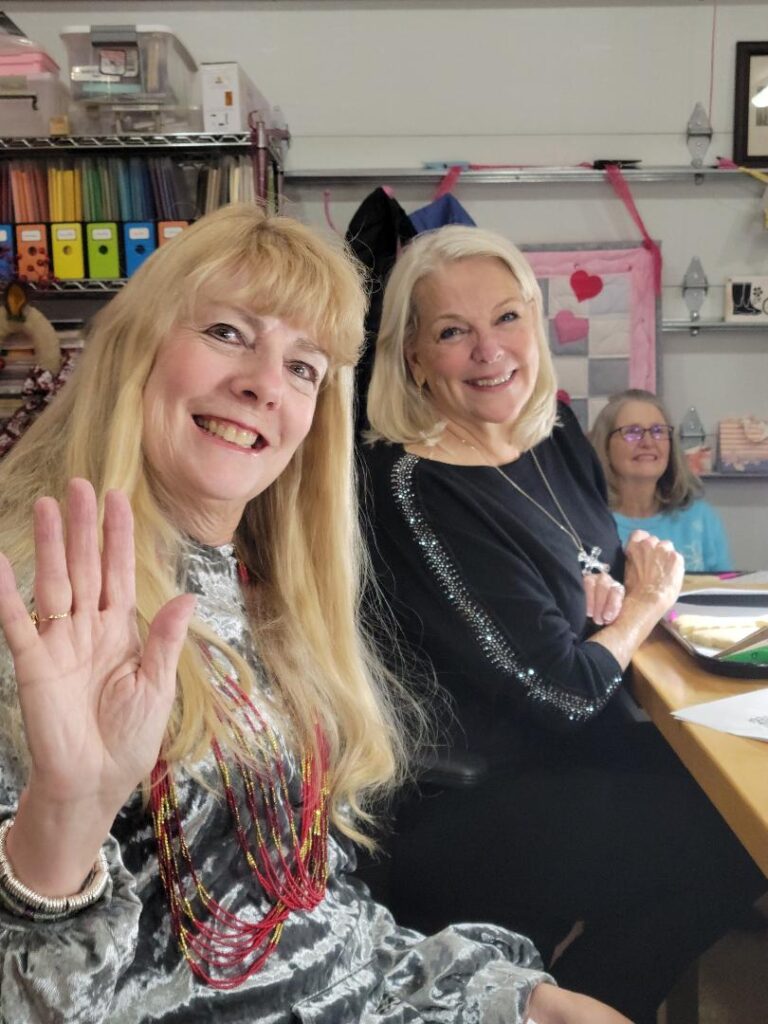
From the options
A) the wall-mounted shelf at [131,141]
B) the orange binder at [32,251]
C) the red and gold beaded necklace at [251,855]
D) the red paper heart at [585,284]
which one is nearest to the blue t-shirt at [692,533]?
the red paper heart at [585,284]

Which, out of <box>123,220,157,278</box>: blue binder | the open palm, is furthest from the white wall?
the open palm

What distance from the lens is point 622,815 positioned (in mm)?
1737

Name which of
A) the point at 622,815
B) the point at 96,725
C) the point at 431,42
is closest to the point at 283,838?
the point at 96,725

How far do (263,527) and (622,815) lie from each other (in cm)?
84

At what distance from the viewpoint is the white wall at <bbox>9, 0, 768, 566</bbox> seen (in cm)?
383

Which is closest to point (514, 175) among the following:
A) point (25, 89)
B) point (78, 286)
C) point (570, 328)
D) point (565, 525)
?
point (570, 328)

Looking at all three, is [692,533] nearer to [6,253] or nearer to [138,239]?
[138,239]

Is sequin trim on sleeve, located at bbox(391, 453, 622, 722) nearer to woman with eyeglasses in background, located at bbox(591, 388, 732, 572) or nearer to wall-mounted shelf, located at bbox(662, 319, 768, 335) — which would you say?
woman with eyeglasses in background, located at bbox(591, 388, 732, 572)

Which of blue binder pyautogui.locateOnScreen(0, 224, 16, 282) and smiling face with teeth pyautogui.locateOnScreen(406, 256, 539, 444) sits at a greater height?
blue binder pyautogui.locateOnScreen(0, 224, 16, 282)

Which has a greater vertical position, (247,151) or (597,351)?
(247,151)

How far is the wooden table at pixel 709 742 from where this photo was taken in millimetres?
1077

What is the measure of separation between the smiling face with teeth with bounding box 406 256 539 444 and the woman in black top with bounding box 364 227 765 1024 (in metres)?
0.09

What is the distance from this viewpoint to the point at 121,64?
340 cm

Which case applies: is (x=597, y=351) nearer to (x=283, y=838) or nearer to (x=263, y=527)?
(x=263, y=527)
